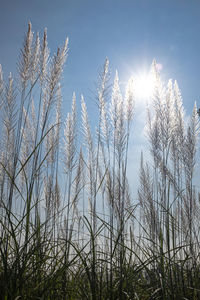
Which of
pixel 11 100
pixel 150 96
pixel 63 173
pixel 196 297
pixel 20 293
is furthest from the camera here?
pixel 63 173

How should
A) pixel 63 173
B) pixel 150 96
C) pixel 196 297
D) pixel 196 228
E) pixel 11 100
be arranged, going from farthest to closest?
pixel 63 173 < pixel 196 228 < pixel 150 96 < pixel 11 100 < pixel 196 297

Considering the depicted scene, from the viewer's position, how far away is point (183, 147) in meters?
3.32

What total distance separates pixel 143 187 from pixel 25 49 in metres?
2.36

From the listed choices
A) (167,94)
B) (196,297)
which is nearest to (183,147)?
(167,94)

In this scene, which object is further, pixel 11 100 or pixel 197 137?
pixel 197 137

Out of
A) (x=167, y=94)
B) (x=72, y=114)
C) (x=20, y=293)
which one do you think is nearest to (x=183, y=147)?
(x=167, y=94)

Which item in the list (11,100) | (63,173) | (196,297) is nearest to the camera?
(196,297)

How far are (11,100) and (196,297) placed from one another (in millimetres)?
2571

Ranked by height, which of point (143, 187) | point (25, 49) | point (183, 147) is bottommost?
point (143, 187)

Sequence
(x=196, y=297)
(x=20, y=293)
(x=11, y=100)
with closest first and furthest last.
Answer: (x=20, y=293) → (x=196, y=297) → (x=11, y=100)

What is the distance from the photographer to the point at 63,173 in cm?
351

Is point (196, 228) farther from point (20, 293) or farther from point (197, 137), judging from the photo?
point (20, 293)

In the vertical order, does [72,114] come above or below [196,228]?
above

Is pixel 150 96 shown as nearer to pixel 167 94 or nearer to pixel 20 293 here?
pixel 167 94
